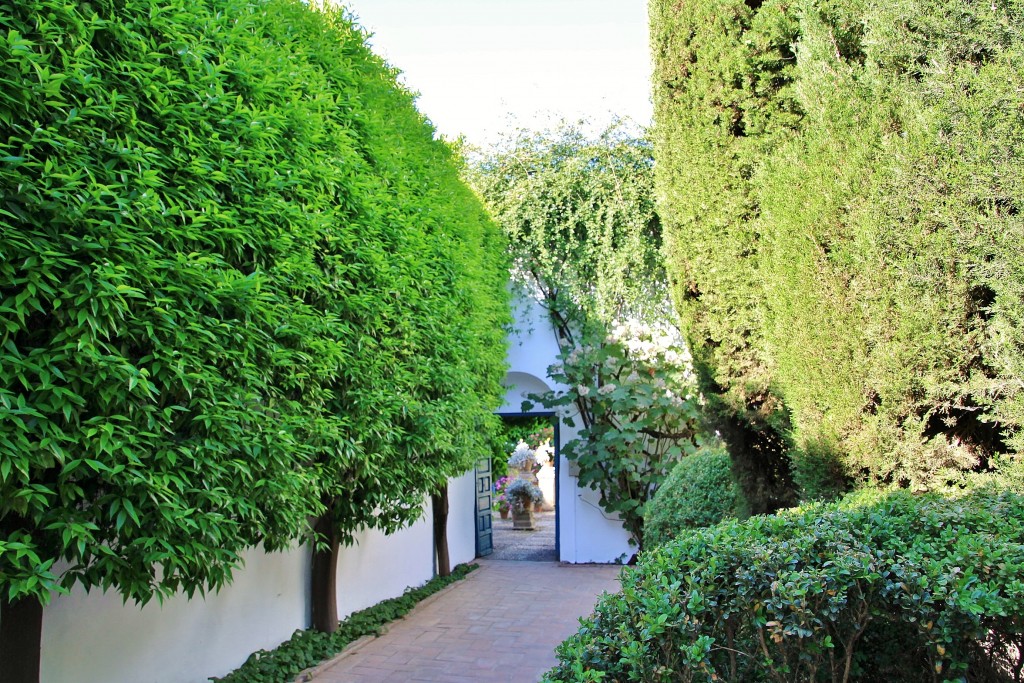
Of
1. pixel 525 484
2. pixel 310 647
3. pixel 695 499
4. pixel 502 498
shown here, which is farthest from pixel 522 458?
→ pixel 310 647

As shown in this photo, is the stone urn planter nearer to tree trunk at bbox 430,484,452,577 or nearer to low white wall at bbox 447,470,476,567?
low white wall at bbox 447,470,476,567

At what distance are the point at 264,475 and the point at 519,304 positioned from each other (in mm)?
8039

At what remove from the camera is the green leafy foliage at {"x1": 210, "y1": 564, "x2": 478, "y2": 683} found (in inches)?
212

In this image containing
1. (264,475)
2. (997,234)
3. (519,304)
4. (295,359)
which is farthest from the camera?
(519,304)

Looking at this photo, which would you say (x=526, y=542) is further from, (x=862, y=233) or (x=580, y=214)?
(x=862, y=233)

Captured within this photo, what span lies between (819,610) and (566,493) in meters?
9.37

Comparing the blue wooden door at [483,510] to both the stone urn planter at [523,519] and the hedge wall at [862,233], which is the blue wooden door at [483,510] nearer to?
the stone urn planter at [523,519]

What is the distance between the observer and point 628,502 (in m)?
10.7

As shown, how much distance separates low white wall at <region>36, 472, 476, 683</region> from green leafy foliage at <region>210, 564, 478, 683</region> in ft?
0.35

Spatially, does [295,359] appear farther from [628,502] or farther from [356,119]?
[628,502]

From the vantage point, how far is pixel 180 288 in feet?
10.3

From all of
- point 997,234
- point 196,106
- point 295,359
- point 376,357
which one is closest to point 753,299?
point 997,234

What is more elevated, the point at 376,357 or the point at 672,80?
the point at 672,80

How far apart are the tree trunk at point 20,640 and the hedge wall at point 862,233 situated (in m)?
4.19
